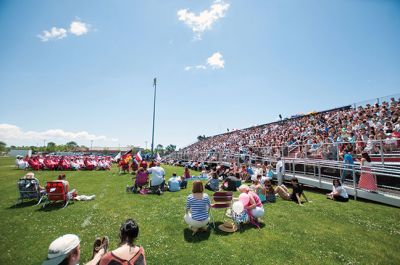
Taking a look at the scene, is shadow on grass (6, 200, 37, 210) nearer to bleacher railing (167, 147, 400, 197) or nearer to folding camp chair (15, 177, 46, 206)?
folding camp chair (15, 177, 46, 206)

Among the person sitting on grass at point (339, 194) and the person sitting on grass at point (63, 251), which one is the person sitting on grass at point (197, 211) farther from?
the person sitting on grass at point (339, 194)

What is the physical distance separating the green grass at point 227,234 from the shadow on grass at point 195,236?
3cm

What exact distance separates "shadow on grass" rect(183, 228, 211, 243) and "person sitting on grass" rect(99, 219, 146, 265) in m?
2.83

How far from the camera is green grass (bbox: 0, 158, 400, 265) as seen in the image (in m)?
4.89

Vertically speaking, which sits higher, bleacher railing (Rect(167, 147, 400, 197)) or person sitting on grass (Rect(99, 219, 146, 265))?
bleacher railing (Rect(167, 147, 400, 197))

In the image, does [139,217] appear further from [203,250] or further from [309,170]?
[309,170]

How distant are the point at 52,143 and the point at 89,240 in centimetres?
18440

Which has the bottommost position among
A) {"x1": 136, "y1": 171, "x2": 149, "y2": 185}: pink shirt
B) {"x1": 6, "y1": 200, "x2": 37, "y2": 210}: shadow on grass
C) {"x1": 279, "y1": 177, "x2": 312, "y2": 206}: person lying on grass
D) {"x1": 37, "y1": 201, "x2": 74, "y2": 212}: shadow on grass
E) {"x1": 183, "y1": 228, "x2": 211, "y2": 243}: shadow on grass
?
{"x1": 183, "y1": 228, "x2": 211, "y2": 243}: shadow on grass

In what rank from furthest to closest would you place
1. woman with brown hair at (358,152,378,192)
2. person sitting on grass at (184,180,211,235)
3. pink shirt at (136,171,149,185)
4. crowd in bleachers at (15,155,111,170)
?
crowd in bleachers at (15,155,111,170) → pink shirt at (136,171,149,185) → woman with brown hair at (358,152,378,192) → person sitting on grass at (184,180,211,235)

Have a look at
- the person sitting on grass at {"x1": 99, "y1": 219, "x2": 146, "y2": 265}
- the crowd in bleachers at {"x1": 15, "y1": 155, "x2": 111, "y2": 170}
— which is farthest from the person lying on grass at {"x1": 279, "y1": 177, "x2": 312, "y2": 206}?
the crowd in bleachers at {"x1": 15, "y1": 155, "x2": 111, "y2": 170}

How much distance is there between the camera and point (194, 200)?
6.32 meters

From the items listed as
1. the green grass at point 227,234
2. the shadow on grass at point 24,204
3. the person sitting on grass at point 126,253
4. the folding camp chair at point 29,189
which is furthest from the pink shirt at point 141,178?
the person sitting on grass at point 126,253

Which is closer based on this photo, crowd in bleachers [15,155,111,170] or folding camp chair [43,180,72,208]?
folding camp chair [43,180,72,208]

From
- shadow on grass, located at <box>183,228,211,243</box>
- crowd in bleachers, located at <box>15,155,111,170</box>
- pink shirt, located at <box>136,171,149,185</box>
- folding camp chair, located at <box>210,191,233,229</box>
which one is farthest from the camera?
crowd in bleachers, located at <box>15,155,111,170</box>
